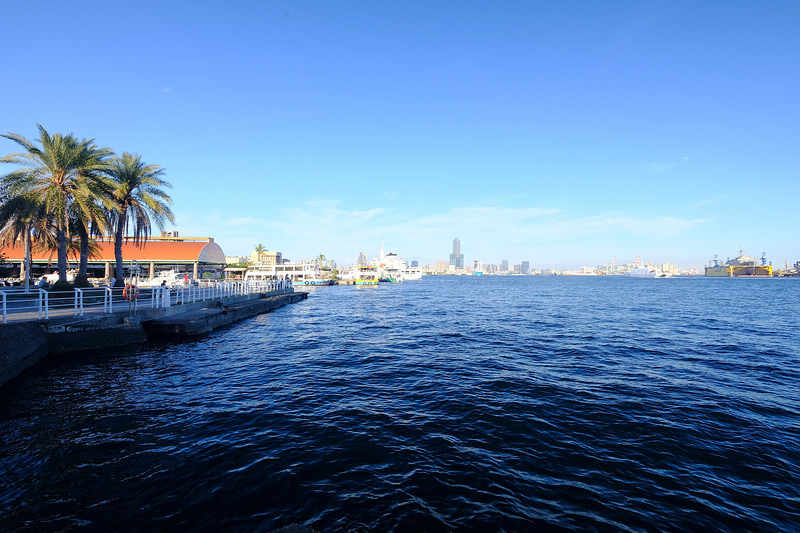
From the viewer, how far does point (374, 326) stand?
1075 inches

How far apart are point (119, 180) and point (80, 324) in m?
19.6

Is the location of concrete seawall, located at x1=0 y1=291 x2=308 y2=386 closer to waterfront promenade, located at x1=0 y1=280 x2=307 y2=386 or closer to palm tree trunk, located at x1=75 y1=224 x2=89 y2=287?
waterfront promenade, located at x1=0 y1=280 x2=307 y2=386

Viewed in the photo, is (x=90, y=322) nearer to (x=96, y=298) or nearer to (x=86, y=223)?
(x=96, y=298)

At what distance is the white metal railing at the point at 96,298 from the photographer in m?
15.4

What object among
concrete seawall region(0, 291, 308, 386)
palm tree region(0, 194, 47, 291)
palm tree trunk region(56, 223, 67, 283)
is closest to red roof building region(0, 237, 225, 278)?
Answer: palm tree region(0, 194, 47, 291)

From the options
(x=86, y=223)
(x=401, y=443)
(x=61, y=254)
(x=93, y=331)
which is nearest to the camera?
(x=401, y=443)

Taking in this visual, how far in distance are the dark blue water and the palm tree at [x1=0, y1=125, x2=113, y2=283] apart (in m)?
14.0

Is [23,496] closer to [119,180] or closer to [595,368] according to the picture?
[595,368]

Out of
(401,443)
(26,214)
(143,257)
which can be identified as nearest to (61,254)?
(26,214)

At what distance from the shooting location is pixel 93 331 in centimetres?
1631

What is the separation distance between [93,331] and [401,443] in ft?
54.2

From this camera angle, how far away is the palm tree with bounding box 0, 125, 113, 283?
23.1 m

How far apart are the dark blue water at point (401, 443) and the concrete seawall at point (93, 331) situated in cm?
94

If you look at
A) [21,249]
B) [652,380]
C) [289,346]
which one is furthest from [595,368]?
[21,249]
